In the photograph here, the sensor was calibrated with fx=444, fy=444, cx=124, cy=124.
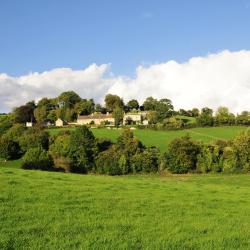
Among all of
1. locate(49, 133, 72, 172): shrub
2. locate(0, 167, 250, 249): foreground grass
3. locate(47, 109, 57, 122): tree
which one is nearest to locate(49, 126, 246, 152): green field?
locate(49, 133, 72, 172): shrub

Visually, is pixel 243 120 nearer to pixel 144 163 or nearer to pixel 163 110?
pixel 163 110

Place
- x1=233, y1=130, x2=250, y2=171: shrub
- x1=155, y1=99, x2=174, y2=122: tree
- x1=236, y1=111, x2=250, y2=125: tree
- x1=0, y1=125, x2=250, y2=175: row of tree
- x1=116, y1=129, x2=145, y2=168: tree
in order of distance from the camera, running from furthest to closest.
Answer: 1. x1=155, y1=99, x2=174, y2=122: tree
2. x1=236, y1=111, x2=250, y2=125: tree
3. x1=116, y1=129, x2=145, y2=168: tree
4. x1=233, y1=130, x2=250, y2=171: shrub
5. x1=0, y1=125, x2=250, y2=175: row of tree

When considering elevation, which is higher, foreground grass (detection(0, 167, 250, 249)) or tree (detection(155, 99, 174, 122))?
tree (detection(155, 99, 174, 122))

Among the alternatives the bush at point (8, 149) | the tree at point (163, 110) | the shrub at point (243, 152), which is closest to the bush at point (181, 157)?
the shrub at point (243, 152)

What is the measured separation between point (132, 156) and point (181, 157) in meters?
10.3

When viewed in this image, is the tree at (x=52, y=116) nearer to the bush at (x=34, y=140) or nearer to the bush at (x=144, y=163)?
the bush at (x=34, y=140)

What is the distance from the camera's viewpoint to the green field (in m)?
120

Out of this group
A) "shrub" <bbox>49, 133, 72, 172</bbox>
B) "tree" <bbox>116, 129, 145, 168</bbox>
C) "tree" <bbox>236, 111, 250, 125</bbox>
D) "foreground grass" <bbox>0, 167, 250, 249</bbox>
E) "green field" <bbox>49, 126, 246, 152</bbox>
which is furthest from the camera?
"tree" <bbox>236, 111, 250, 125</bbox>

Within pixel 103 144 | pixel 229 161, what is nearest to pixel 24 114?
pixel 103 144

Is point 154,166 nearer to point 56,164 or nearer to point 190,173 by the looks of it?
point 190,173

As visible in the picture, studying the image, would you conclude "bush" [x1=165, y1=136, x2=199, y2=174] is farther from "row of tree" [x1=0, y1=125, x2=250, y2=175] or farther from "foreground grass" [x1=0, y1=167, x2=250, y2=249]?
"foreground grass" [x1=0, y1=167, x2=250, y2=249]

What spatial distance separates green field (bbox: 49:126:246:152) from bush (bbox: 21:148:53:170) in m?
32.0

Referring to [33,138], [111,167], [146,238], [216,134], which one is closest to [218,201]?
[146,238]

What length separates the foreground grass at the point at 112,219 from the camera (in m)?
12.7
